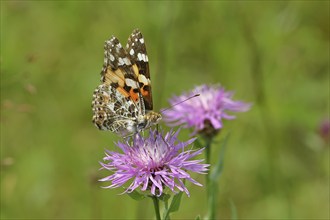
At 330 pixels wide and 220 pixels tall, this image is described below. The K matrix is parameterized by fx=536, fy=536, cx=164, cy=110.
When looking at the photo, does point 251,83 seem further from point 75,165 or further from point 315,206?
point 75,165

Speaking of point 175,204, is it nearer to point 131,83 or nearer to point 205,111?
point 131,83

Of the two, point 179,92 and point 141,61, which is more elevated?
point 179,92

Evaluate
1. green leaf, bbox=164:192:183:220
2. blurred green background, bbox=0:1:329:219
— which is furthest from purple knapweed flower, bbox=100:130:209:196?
blurred green background, bbox=0:1:329:219

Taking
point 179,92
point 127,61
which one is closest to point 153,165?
point 127,61

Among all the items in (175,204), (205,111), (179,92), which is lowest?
(175,204)

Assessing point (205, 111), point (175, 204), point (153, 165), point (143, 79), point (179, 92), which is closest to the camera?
point (175, 204)

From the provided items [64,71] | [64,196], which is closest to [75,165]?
[64,196]
